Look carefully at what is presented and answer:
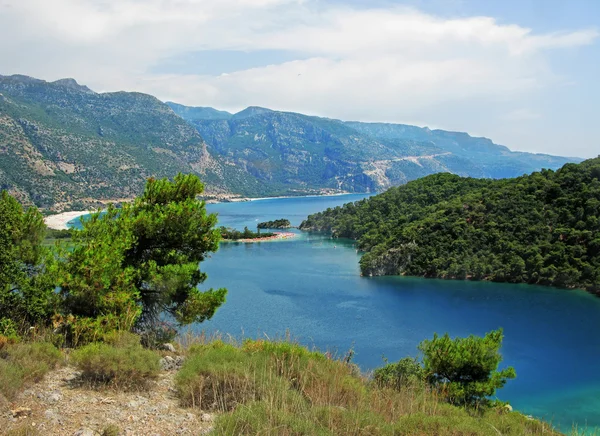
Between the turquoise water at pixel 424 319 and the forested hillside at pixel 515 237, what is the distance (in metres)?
1.71

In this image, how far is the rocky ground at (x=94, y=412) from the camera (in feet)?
13.0

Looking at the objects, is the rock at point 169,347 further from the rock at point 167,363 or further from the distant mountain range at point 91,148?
the distant mountain range at point 91,148

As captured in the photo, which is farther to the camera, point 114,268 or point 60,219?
point 60,219

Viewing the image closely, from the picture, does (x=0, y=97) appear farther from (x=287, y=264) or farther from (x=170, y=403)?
(x=170, y=403)

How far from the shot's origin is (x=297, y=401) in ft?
14.5

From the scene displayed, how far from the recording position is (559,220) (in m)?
40.2

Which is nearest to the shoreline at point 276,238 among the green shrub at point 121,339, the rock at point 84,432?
the green shrub at point 121,339

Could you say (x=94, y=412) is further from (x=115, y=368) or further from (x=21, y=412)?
(x=115, y=368)

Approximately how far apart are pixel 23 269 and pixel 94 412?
4007mm

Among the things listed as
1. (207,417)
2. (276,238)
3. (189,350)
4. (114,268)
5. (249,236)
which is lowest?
(276,238)

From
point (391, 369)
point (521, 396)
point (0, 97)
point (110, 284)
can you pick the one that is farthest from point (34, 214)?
point (0, 97)

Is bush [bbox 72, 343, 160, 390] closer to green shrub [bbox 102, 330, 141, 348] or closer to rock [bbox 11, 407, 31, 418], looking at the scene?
green shrub [bbox 102, 330, 141, 348]

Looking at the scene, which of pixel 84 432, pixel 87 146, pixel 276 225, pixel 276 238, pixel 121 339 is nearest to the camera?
pixel 84 432

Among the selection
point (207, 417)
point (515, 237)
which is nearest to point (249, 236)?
point (515, 237)
